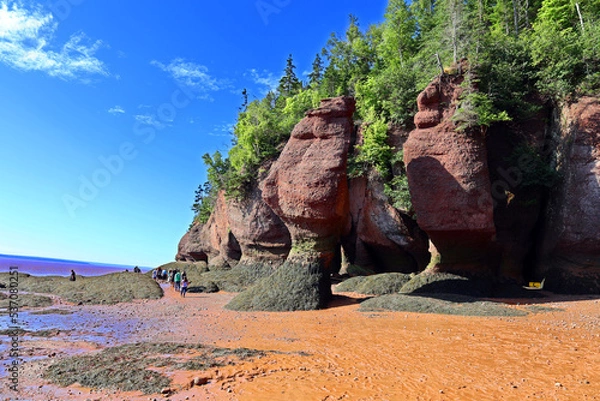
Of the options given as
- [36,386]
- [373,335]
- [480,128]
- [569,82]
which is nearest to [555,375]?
[373,335]

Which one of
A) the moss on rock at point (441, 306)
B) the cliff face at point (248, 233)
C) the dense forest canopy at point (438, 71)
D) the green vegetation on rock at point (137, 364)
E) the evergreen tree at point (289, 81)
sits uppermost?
the evergreen tree at point (289, 81)

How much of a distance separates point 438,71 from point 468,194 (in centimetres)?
869

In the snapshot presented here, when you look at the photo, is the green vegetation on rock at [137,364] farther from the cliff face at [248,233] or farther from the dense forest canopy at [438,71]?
the cliff face at [248,233]

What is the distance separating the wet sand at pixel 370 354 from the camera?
18.4 ft

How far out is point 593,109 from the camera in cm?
1658

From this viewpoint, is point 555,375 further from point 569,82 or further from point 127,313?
point 569,82

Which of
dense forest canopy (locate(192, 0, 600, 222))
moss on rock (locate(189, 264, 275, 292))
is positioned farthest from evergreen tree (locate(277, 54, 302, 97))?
moss on rock (locate(189, 264, 275, 292))

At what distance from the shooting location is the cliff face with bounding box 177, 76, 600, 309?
15898mm

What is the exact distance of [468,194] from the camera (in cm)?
1630

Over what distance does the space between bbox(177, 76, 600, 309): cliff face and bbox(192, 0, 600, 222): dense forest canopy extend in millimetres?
1306

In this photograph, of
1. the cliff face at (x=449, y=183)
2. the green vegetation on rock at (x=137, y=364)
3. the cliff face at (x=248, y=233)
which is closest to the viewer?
the green vegetation on rock at (x=137, y=364)

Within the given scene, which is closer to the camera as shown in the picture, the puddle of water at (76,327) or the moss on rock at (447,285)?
the puddle of water at (76,327)

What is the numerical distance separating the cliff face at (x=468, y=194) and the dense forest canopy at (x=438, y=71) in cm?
131

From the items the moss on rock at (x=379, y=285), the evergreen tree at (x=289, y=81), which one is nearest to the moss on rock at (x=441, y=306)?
the moss on rock at (x=379, y=285)
